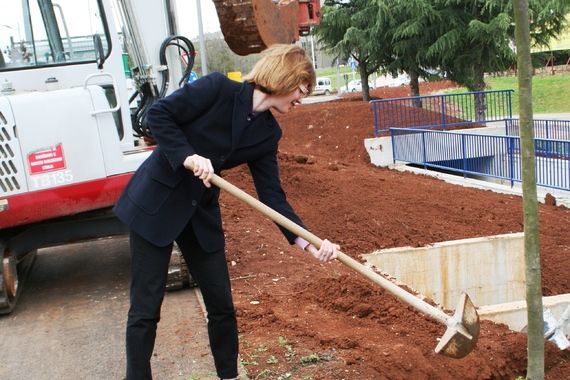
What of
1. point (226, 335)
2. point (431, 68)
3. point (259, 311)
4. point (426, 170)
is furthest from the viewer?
point (431, 68)

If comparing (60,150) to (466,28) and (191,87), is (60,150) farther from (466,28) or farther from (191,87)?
(466,28)

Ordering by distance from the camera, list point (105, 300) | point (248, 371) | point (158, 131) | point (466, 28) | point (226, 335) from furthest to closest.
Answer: point (466, 28), point (105, 300), point (248, 371), point (226, 335), point (158, 131)

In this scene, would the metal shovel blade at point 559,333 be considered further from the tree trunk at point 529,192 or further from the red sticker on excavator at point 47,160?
the red sticker on excavator at point 47,160

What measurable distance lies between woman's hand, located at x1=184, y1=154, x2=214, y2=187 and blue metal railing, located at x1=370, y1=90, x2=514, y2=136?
14553 millimetres

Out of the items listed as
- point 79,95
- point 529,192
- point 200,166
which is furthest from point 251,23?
point 529,192

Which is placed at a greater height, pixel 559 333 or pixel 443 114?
pixel 443 114

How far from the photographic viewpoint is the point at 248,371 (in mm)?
4141

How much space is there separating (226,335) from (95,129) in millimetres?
2559

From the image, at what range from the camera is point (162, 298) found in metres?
3.52

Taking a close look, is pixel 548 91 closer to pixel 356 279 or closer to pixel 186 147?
pixel 356 279

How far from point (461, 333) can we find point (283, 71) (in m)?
1.63

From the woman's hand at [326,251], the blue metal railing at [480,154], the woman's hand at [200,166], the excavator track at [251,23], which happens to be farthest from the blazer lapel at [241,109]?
the blue metal railing at [480,154]

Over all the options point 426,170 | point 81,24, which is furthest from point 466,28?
point 81,24

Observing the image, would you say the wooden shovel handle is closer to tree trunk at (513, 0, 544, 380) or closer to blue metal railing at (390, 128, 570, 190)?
tree trunk at (513, 0, 544, 380)
